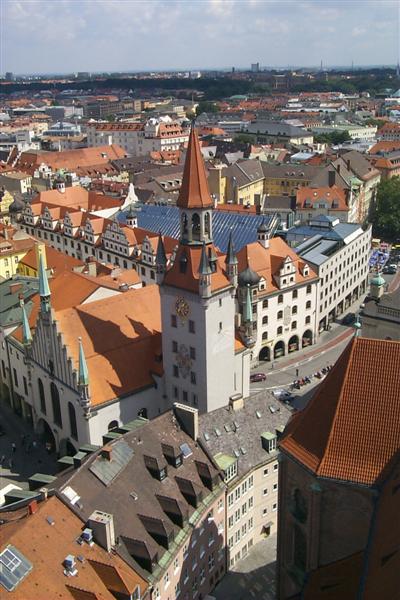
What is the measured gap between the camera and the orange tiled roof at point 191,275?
200ft

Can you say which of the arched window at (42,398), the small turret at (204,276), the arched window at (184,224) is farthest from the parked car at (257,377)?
the arched window at (184,224)

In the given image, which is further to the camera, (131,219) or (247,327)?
(131,219)

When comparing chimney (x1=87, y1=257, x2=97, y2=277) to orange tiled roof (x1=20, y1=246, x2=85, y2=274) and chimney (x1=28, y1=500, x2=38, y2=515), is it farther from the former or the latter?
chimney (x1=28, y1=500, x2=38, y2=515)

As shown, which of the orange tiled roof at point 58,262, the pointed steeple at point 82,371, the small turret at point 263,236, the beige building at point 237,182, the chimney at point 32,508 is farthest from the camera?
the beige building at point 237,182

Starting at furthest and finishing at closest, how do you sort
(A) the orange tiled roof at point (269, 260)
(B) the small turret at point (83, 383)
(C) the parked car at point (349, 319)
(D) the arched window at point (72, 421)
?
1. (C) the parked car at point (349, 319)
2. (A) the orange tiled roof at point (269, 260)
3. (D) the arched window at point (72, 421)
4. (B) the small turret at point (83, 383)

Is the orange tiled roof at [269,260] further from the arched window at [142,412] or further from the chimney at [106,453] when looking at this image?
the chimney at [106,453]

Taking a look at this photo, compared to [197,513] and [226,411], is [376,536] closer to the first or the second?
[197,513]

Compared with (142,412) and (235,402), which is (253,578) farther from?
(142,412)

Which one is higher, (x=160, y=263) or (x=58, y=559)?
(x=160, y=263)

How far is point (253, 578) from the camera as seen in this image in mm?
54750

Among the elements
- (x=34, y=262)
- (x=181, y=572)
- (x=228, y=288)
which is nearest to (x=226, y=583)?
(x=181, y=572)

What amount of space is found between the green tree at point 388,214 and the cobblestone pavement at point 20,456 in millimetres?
107811

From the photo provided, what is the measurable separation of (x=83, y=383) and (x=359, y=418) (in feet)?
95.0

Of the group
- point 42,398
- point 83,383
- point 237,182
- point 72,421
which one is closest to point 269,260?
point 42,398
